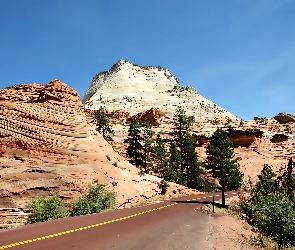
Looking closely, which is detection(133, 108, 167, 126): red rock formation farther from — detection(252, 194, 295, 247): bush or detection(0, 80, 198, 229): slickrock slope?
detection(252, 194, 295, 247): bush

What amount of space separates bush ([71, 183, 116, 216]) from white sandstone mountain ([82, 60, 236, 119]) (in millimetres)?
89779

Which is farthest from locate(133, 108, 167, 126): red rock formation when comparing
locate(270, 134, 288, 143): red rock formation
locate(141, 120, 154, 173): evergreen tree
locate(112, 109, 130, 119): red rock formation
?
locate(270, 134, 288, 143): red rock formation

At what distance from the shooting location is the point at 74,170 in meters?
25.0

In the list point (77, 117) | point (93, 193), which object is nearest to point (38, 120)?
point (77, 117)

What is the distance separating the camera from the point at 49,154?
25203 mm

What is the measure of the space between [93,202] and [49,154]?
22.0 ft

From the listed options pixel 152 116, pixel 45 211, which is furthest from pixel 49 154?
pixel 152 116

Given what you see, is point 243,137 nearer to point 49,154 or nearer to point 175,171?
point 175,171

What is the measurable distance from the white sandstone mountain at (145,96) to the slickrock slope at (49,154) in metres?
83.2

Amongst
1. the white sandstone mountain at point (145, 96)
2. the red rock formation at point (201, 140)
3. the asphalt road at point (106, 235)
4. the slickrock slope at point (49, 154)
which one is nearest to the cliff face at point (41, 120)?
the slickrock slope at point (49, 154)

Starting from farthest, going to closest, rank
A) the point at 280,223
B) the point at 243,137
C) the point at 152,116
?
the point at 152,116, the point at 243,137, the point at 280,223

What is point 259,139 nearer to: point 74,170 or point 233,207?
point 233,207

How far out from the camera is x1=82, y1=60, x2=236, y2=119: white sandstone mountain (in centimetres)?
12656

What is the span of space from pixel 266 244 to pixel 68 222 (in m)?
9.50
